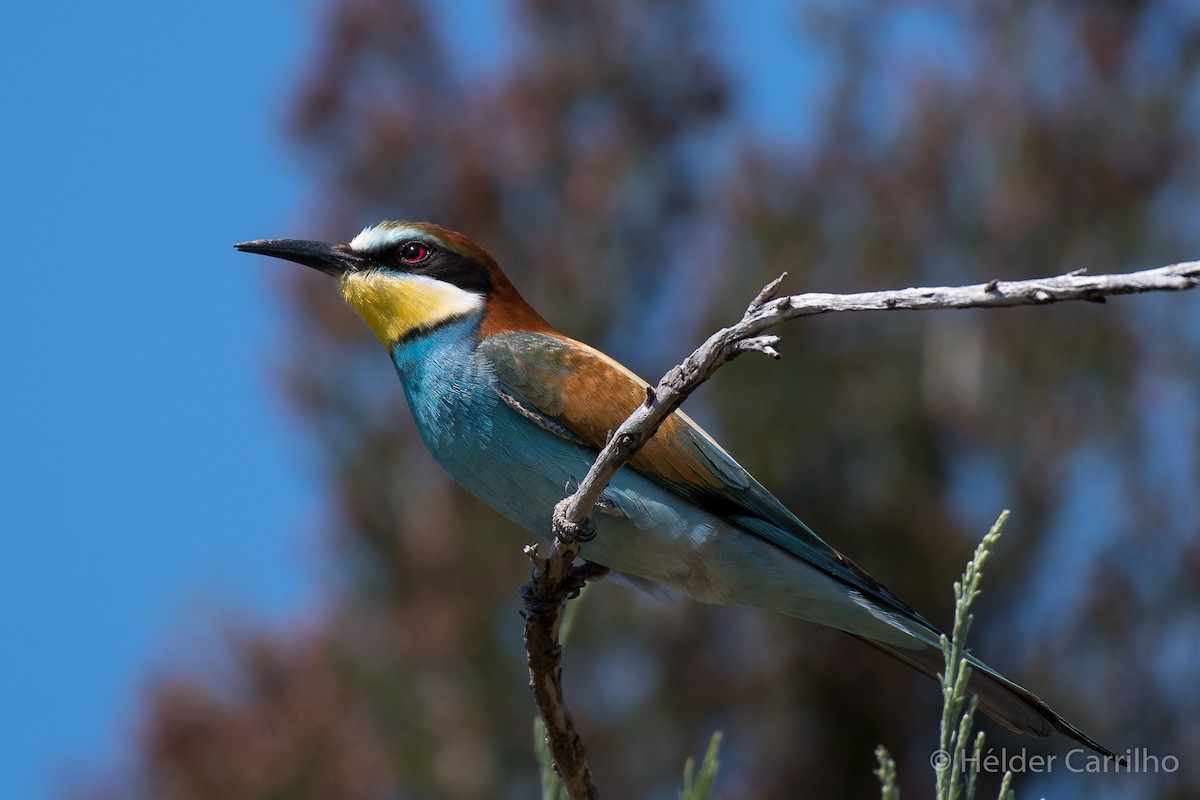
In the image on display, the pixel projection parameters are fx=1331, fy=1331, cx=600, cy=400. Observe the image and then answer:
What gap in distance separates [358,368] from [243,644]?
6.69 ft

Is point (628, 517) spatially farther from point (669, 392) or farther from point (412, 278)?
point (412, 278)

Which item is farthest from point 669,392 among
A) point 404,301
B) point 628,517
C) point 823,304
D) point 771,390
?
point 771,390

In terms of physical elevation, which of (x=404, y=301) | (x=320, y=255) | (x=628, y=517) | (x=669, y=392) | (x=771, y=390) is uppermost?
(x=771, y=390)

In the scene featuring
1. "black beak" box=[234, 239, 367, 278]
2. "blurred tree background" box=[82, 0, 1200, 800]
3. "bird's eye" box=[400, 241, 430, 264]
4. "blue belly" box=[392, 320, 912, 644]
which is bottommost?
"blue belly" box=[392, 320, 912, 644]

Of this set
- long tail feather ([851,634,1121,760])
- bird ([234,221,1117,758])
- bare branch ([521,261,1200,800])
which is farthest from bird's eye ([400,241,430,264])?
long tail feather ([851,634,1121,760])

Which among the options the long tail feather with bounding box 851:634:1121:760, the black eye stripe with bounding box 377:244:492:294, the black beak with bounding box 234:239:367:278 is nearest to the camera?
the long tail feather with bounding box 851:634:1121:760

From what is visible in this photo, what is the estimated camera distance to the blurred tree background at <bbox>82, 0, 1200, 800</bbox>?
8.80 m

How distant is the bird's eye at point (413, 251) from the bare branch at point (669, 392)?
1030 mm

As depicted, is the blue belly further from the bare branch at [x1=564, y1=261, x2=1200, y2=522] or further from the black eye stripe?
the bare branch at [x1=564, y1=261, x2=1200, y2=522]

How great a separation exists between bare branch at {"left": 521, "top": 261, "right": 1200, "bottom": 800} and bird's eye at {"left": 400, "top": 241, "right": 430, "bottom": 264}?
40.6 inches

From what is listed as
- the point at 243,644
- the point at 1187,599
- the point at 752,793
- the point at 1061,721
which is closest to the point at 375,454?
the point at 243,644

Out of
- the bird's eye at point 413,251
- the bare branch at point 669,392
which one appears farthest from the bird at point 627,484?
the bird's eye at point 413,251

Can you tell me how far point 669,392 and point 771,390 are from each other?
24.1ft

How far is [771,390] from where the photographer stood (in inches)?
369
